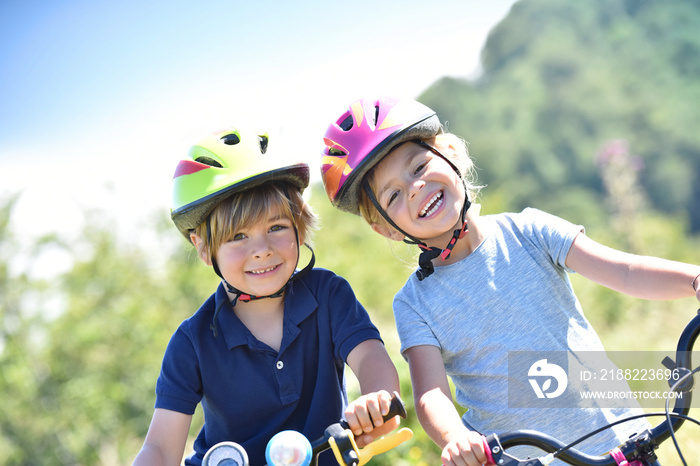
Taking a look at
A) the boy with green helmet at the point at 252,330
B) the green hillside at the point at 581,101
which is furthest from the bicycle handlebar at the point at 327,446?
the green hillside at the point at 581,101

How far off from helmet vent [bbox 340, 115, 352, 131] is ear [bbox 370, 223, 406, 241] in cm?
56

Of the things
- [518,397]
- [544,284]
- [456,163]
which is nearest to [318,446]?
[518,397]

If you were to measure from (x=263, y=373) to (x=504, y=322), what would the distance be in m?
1.26

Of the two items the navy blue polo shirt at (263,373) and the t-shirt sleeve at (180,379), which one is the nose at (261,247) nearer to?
the navy blue polo shirt at (263,373)

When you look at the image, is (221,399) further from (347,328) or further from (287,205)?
(287,205)

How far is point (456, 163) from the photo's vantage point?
3.40 meters

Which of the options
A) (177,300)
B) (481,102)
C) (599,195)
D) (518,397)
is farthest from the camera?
(481,102)

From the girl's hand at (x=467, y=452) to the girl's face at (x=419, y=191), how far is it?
1.22m

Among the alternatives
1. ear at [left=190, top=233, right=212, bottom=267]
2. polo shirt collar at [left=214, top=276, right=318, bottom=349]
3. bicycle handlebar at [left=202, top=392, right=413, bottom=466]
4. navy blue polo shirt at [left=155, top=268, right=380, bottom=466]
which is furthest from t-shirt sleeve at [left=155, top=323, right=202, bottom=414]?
bicycle handlebar at [left=202, top=392, right=413, bottom=466]

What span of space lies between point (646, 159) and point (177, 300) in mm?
55532

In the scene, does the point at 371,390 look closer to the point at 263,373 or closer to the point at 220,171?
the point at 263,373

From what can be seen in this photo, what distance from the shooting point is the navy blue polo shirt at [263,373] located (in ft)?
10.3

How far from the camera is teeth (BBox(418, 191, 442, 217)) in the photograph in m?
3.15

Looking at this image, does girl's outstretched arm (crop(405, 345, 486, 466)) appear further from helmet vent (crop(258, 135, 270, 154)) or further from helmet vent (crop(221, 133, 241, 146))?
helmet vent (crop(221, 133, 241, 146))
